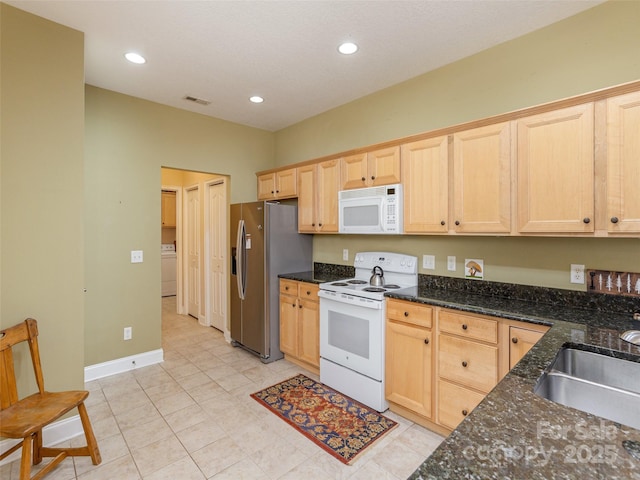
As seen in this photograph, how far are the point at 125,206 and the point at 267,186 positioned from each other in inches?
64.5

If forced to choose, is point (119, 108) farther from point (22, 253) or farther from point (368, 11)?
point (368, 11)

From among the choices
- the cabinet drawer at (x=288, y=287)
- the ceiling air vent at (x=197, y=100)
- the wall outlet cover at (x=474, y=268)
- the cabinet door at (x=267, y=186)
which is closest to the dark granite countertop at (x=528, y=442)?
the wall outlet cover at (x=474, y=268)

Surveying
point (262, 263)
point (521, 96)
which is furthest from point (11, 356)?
point (521, 96)

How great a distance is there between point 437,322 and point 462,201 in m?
0.90

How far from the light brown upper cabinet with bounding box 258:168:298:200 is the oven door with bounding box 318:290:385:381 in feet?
4.64

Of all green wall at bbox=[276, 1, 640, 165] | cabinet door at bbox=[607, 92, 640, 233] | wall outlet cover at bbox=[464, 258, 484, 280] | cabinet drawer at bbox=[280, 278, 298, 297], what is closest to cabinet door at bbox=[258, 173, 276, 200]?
green wall at bbox=[276, 1, 640, 165]

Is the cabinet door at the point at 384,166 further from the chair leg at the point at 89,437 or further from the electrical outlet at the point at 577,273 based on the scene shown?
the chair leg at the point at 89,437

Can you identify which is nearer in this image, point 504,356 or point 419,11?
point 504,356

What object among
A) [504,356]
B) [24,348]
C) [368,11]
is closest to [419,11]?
[368,11]

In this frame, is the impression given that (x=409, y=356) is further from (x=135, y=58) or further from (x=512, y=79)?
(x=135, y=58)

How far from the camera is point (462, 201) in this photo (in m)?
2.39

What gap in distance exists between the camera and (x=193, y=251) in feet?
17.7

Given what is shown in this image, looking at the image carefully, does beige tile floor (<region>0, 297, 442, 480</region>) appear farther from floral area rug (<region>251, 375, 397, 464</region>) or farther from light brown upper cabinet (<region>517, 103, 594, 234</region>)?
light brown upper cabinet (<region>517, 103, 594, 234</region>)

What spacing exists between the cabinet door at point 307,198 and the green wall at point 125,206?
1328mm
